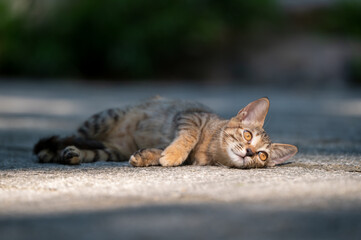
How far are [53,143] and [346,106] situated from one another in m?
5.27

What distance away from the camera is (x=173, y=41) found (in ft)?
41.8

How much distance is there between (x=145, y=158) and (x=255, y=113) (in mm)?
836

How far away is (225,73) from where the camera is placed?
515 inches

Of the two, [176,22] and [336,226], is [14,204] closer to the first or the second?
[336,226]

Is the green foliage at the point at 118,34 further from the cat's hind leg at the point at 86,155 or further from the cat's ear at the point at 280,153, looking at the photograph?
the cat's ear at the point at 280,153

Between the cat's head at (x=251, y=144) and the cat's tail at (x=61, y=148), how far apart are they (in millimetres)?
802

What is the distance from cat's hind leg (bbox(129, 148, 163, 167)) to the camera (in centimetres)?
273

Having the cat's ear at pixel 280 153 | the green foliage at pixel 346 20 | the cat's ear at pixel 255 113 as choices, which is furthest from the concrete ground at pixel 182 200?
the green foliage at pixel 346 20

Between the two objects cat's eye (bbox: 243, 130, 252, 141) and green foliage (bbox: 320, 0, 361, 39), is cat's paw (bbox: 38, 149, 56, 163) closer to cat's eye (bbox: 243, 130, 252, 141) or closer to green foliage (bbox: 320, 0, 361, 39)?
cat's eye (bbox: 243, 130, 252, 141)

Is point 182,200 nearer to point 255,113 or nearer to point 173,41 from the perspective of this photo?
point 255,113

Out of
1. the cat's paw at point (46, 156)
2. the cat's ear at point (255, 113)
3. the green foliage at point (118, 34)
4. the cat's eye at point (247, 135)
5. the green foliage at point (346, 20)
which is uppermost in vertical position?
the green foliage at point (346, 20)

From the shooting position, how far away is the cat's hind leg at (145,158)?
273 centimetres

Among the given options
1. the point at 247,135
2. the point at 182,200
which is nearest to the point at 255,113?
the point at 247,135

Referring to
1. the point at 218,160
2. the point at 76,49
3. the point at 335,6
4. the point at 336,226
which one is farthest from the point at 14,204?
the point at 335,6
